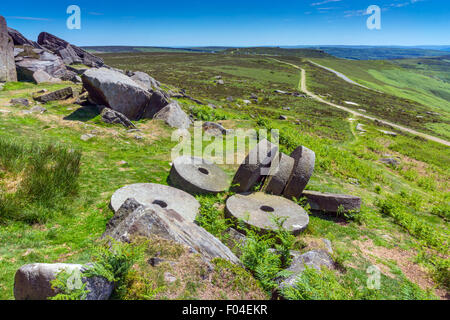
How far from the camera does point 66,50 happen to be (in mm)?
34281

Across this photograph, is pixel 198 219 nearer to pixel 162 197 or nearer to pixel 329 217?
pixel 162 197

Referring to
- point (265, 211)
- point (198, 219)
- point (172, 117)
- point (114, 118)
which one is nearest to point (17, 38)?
point (114, 118)

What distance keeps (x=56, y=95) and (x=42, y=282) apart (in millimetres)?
17817

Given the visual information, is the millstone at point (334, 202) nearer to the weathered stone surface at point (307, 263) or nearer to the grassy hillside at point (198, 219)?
the grassy hillside at point (198, 219)

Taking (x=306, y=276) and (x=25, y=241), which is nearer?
(x=306, y=276)

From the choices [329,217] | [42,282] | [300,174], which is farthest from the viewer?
[329,217]

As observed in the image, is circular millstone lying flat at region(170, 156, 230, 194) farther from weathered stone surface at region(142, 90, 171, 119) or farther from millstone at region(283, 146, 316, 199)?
weathered stone surface at region(142, 90, 171, 119)

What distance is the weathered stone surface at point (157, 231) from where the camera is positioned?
5.33 m

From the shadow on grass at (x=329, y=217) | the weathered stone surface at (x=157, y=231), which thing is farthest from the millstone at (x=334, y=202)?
the weathered stone surface at (x=157, y=231)

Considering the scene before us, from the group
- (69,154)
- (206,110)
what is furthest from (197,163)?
(206,110)

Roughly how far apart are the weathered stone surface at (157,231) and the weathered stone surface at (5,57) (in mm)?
20969

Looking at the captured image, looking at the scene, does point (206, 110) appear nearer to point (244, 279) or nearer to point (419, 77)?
point (244, 279)

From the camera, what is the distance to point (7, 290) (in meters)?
4.45
